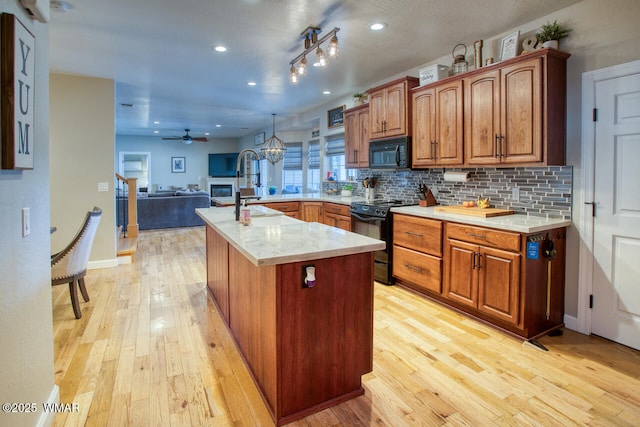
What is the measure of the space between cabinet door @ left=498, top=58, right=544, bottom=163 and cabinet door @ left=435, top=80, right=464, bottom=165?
45 cm

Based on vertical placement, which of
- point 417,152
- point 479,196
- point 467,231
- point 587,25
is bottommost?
point 467,231

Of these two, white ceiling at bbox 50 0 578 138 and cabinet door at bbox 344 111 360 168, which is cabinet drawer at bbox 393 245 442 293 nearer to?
cabinet door at bbox 344 111 360 168

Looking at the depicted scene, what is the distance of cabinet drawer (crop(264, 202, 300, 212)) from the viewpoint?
5.42 meters

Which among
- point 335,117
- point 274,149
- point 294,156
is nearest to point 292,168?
point 294,156

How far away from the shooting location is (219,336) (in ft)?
9.20

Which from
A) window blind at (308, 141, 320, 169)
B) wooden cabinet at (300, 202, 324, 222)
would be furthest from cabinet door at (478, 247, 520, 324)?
window blind at (308, 141, 320, 169)

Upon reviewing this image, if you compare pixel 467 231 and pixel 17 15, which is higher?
pixel 17 15

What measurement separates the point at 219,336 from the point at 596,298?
2.93m

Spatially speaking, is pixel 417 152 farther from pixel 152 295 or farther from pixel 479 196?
pixel 152 295

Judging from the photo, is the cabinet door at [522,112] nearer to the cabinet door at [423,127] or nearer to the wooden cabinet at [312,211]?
the cabinet door at [423,127]

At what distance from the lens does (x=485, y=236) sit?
2.91 metres

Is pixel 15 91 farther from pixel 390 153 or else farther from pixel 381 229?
pixel 390 153

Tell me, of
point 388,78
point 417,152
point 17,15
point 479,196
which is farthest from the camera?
point 388,78

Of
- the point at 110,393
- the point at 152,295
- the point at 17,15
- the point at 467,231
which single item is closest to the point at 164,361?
the point at 110,393
